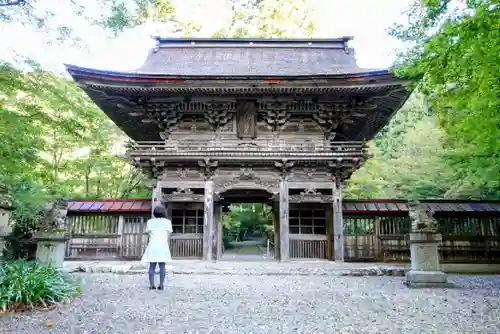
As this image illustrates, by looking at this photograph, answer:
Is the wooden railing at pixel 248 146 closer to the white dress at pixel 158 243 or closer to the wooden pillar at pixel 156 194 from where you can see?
the wooden pillar at pixel 156 194

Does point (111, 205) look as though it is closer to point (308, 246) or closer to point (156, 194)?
point (156, 194)

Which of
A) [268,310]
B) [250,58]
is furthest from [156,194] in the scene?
[268,310]

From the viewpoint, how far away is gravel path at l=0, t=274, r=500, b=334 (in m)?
4.18

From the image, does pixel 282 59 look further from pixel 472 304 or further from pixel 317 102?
pixel 472 304

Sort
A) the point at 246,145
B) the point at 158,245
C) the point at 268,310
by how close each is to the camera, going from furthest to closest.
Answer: the point at 246,145
the point at 158,245
the point at 268,310

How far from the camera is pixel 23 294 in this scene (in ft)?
A: 16.7

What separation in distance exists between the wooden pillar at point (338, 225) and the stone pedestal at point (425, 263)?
12.5ft

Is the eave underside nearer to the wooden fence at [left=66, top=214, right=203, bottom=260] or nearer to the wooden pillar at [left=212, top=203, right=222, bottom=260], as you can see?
the wooden pillar at [left=212, top=203, right=222, bottom=260]

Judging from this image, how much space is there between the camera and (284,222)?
11562 mm

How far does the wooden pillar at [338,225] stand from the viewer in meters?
11.4

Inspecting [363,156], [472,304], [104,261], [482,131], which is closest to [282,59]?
[363,156]

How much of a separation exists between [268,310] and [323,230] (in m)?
7.84

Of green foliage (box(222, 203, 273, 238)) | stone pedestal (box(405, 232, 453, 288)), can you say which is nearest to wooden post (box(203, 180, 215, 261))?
stone pedestal (box(405, 232, 453, 288))

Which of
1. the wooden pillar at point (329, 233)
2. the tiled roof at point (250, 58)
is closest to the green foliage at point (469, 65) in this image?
the wooden pillar at point (329, 233)
